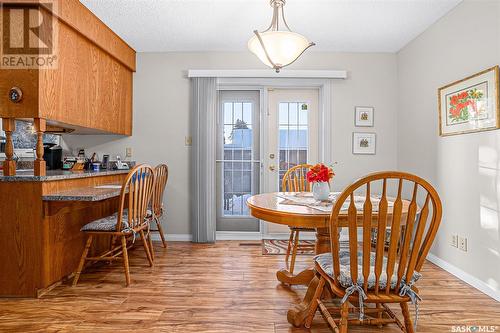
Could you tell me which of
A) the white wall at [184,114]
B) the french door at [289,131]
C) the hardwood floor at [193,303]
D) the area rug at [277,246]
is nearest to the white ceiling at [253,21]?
the white wall at [184,114]

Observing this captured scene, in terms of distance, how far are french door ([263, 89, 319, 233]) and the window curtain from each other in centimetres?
73

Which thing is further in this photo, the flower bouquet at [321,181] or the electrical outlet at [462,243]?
the electrical outlet at [462,243]

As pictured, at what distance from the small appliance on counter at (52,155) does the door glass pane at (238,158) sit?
1935mm

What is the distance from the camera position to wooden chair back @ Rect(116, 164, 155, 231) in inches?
87.9

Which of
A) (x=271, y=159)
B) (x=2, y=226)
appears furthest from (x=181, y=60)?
(x=2, y=226)

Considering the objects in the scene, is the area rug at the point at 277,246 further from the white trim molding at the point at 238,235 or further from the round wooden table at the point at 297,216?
the round wooden table at the point at 297,216

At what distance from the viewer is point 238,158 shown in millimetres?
3830

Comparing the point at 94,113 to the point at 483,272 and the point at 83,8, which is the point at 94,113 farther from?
the point at 483,272

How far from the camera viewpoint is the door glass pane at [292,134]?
381cm

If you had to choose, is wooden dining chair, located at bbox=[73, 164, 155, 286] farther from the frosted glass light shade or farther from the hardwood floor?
the frosted glass light shade

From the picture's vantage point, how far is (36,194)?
2.08 m

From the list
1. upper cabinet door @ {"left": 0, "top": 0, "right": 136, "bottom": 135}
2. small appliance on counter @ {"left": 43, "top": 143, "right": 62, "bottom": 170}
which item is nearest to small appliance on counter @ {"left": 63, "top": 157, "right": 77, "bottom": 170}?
small appliance on counter @ {"left": 43, "top": 143, "right": 62, "bottom": 170}

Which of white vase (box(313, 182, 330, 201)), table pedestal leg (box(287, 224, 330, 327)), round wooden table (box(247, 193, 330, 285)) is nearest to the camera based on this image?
round wooden table (box(247, 193, 330, 285))

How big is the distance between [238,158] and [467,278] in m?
2.58
